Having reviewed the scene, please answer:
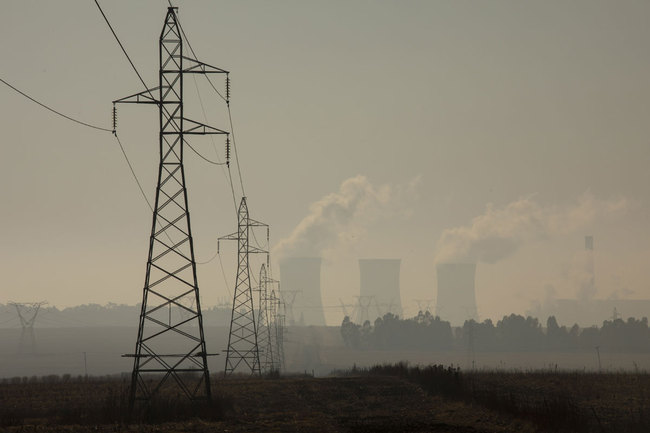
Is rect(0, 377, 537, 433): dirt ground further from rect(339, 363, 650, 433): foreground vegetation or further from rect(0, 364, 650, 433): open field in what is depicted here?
rect(339, 363, 650, 433): foreground vegetation

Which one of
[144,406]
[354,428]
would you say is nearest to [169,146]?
[144,406]

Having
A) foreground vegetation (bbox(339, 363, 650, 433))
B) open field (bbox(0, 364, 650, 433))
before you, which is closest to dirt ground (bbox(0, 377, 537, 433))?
open field (bbox(0, 364, 650, 433))

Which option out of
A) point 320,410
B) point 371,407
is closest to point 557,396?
point 371,407

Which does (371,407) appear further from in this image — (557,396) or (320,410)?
(557,396)

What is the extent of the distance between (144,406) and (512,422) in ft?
49.9

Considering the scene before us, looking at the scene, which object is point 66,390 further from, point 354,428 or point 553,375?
point 553,375

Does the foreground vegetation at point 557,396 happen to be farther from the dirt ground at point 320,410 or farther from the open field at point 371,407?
the dirt ground at point 320,410

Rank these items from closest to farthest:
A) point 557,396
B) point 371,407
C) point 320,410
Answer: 1. point 320,410
2. point 371,407
3. point 557,396

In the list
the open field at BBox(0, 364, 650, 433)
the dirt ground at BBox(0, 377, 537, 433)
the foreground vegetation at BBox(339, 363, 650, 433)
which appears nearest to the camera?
the foreground vegetation at BBox(339, 363, 650, 433)

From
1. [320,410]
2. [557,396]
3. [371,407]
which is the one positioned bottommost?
[557,396]

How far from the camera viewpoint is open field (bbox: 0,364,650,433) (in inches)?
1120

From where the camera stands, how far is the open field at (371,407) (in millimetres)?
28438

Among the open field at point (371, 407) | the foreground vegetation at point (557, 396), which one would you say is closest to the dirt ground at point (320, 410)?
the open field at point (371, 407)

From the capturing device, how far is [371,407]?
131 feet
